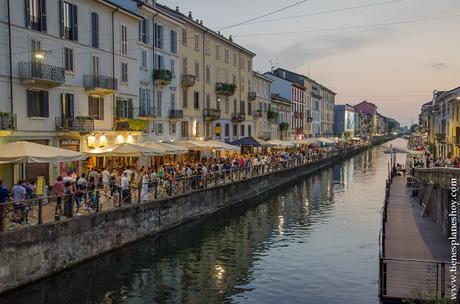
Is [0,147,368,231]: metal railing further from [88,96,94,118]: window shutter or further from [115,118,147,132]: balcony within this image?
[88,96,94,118]: window shutter

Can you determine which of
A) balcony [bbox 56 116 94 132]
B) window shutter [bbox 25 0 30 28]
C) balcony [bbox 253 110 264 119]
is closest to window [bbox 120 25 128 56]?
balcony [bbox 56 116 94 132]

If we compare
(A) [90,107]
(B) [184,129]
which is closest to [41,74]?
(A) [90,107]

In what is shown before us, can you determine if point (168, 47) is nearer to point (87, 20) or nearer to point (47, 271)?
point (87, 20)

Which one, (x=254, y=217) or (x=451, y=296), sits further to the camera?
Answer: (x=254, y=217)

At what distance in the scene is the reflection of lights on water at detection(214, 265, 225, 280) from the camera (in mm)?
19181

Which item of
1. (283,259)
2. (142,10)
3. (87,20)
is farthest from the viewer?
(142,10)

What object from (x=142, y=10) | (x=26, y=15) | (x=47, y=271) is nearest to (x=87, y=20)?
(x=26, y=15)

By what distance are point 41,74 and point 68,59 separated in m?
3.58

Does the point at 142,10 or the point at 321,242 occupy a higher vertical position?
the point at 142,10

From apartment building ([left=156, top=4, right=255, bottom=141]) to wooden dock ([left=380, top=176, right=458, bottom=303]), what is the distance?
2366cm

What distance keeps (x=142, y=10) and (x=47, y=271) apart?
86.1ft

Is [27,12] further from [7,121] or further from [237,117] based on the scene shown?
[237,117]

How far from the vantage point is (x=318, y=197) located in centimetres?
4212

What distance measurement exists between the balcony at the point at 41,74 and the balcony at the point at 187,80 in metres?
18.8
